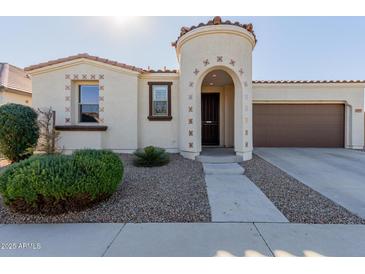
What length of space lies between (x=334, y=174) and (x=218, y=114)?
211 inches

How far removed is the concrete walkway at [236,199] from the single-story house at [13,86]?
39.4 ft

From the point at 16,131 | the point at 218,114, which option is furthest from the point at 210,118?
the point at 16,131

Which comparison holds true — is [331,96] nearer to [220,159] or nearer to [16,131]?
[220,159]

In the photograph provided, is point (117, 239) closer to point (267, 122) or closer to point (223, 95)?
point (223, 95)

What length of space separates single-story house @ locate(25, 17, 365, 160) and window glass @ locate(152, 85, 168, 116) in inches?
1.7

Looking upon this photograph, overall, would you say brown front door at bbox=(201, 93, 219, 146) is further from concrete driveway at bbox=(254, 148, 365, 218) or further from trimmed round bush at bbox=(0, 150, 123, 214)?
trimmed round bush at bbox=(0, 150, 123, 214)

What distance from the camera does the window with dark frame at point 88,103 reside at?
8.94 meters

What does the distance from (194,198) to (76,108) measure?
7.26m

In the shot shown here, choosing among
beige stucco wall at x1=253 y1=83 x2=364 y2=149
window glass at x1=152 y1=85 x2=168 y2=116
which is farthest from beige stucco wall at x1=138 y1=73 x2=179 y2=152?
beige stucco wall at x1=253 y1=83 x2=364 y2=149

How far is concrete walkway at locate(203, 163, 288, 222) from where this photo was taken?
3.45 meters

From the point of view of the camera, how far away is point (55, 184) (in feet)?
10.9

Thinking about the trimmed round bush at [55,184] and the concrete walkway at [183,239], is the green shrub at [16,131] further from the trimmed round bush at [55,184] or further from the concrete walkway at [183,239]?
the concrete walkway at [183,239]

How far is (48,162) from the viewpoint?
3609 mm

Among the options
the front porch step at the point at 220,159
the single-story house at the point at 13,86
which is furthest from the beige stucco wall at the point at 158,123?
the single-story house at the point at 13,86
